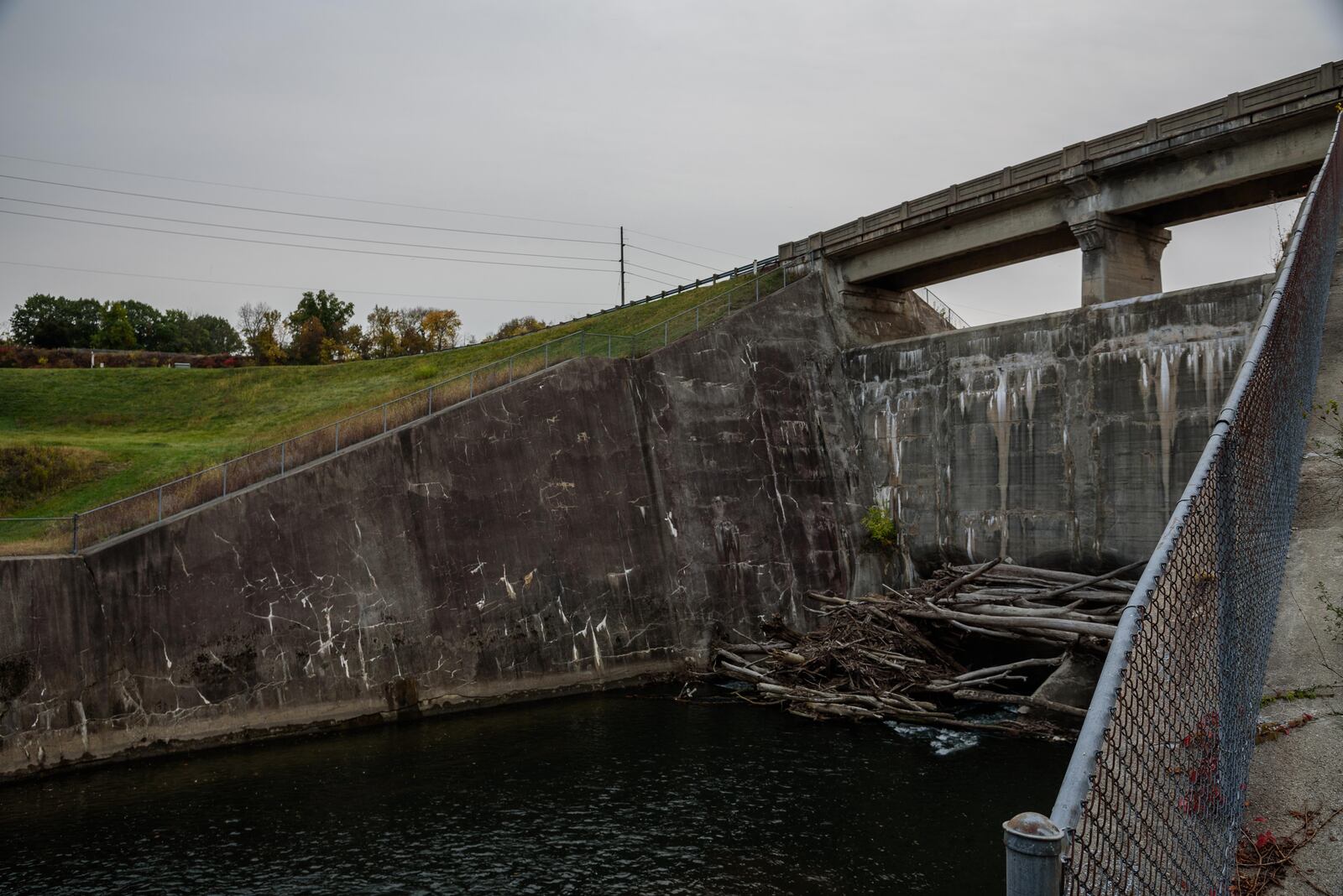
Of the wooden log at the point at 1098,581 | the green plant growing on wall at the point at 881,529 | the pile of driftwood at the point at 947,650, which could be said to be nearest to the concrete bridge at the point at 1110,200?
the wooden log at the point at 1098,581

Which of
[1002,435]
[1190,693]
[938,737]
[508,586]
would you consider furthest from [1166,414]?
[1190,693]

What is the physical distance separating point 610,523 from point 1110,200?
1651 cm

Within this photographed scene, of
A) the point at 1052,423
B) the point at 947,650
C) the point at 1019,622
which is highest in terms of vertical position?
the point at 1052,423

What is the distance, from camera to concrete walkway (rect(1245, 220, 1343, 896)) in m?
4.23

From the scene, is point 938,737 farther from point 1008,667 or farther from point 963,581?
point 963,581

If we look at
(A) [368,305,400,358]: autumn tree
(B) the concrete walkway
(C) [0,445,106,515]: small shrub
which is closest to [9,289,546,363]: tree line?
(A) [368,305,400,358]: autumn tree

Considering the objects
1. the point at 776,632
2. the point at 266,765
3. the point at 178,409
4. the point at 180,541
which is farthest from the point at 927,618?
the point at 178,409

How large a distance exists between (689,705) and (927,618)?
6.32 m

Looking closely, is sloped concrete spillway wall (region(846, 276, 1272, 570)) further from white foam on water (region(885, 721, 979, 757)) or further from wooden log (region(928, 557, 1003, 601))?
white foam on water (region(885, 721, 979, 757))

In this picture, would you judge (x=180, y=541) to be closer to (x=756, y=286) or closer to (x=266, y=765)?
(x=266, y=765)

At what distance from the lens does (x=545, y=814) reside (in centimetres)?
1423

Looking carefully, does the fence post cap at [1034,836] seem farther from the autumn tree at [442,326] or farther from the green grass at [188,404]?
the autumn tree at [442,326]

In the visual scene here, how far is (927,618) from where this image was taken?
2217 cm

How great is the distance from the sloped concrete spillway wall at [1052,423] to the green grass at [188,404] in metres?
7.12
